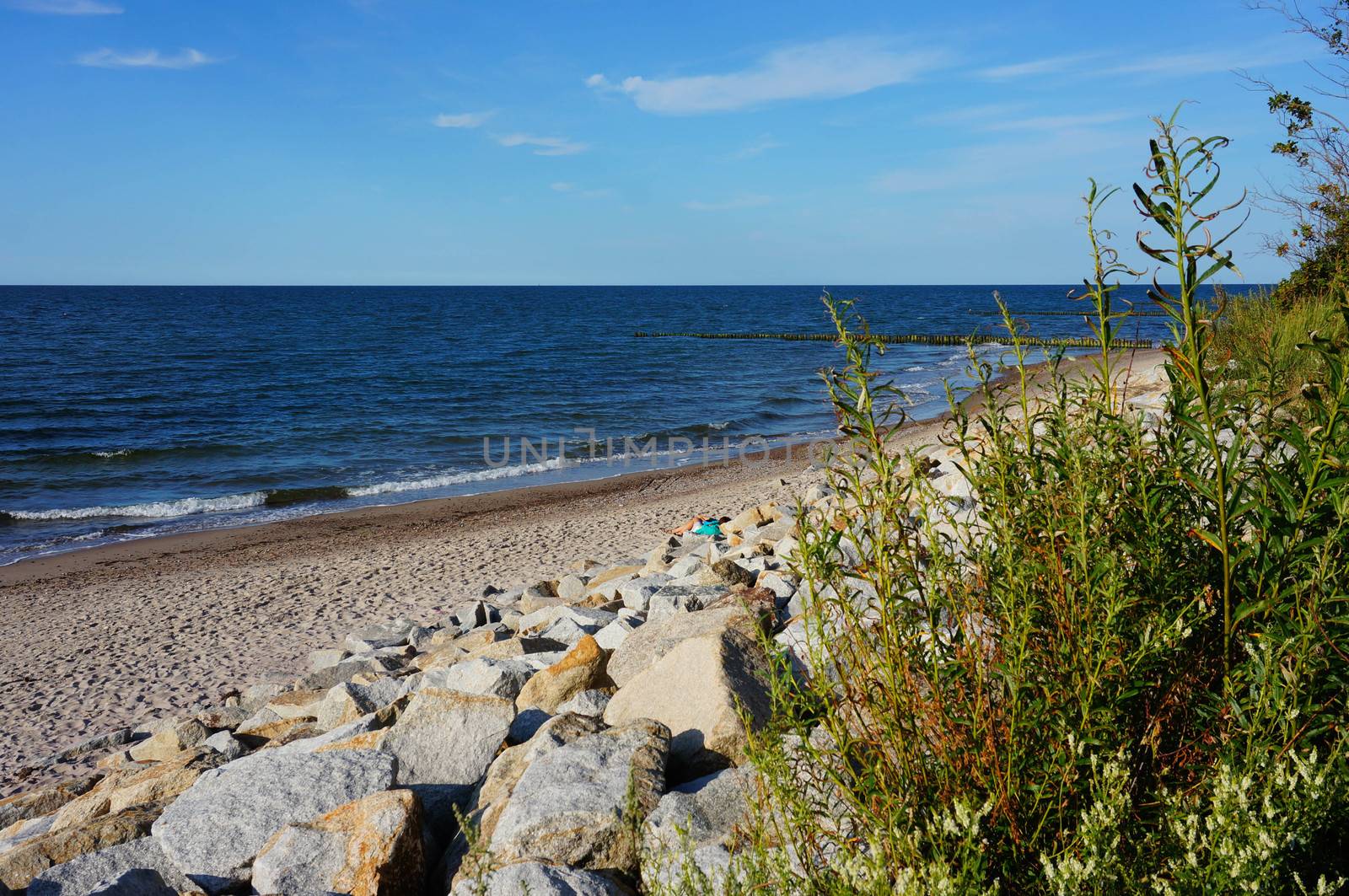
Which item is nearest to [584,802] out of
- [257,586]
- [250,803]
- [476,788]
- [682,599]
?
[476,788]

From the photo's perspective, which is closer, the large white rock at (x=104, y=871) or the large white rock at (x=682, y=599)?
the large white rock at (x=104, y=871)

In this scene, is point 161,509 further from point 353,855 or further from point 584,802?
point 584,802

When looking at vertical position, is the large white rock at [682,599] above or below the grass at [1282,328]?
below

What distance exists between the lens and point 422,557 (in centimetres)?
1265

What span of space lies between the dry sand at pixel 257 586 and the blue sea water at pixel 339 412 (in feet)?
5.65

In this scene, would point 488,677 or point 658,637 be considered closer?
point 658,637

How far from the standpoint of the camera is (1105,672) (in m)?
1.93

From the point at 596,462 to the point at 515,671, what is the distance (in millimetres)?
15253

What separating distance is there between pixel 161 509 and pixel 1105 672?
1764 centimetres

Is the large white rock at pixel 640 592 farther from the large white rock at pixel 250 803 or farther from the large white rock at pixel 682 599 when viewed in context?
the large white rock at pixel 250 803

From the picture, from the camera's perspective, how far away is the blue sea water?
17.2 metres

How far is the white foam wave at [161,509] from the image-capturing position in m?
15.8

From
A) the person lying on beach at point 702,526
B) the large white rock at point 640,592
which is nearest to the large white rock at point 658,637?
the large white rock at point 640,592

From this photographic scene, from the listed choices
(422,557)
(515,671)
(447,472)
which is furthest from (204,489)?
(515,671)
